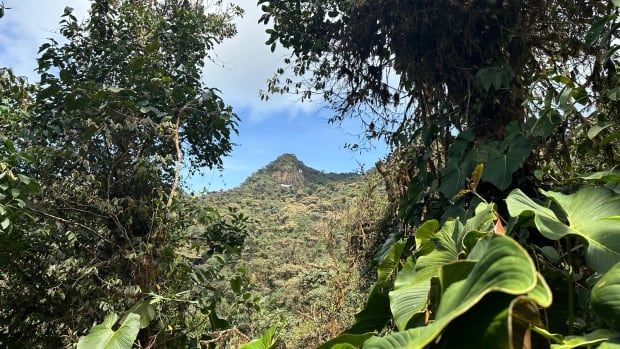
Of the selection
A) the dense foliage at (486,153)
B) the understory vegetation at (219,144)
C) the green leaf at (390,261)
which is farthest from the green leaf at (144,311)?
the green leaf at (390,261)

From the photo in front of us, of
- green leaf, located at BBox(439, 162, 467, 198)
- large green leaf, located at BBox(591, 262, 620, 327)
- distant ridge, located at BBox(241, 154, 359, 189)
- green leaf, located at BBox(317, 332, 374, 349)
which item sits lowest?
green leaf, located at BBox(317, 332, 374, 349)

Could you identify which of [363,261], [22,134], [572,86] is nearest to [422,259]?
[572,86]

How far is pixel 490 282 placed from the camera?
0.60m

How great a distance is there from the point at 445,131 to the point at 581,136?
81 centimetres

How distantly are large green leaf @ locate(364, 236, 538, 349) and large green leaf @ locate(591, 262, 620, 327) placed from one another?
312mm

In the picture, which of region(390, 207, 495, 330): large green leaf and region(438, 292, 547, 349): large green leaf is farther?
region(390, 207, 495, 330): large green leaf

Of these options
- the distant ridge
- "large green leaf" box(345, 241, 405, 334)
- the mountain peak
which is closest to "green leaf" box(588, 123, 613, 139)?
"large green leaf" box(345, 241, 405, 334)

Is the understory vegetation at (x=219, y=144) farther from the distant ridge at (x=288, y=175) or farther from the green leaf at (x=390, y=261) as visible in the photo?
the distant ridge at (x=288, y=175)

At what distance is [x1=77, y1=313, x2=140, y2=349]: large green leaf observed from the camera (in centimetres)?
190

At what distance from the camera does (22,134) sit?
3.53 meters

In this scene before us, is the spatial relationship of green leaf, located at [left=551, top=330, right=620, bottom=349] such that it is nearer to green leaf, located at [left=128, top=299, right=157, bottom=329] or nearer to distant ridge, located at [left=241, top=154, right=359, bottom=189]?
green leaf, located at [left=128, top=299, right=157, bottom=329]

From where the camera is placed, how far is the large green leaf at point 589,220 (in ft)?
3.40

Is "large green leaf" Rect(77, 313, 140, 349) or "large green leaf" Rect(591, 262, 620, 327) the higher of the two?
"large green leaf" Rect(591, 262, 620, 327)

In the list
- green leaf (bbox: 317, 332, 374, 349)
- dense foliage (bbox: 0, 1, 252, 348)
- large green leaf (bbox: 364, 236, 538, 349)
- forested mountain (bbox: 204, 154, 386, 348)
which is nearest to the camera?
large green leaf (bbox: 364, 236, 538, 349)
